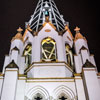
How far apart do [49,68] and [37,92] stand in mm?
2824

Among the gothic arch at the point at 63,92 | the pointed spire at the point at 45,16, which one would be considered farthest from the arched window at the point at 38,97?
the pointed spire at the point at 45,16

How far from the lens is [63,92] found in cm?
1689

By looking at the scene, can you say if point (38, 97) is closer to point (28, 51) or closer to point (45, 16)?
point (28, 51)

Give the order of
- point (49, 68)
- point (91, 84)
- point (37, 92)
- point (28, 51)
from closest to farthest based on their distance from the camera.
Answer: point (91, 84)
point (37, 92)
point (49, 68)
point (28, 51)

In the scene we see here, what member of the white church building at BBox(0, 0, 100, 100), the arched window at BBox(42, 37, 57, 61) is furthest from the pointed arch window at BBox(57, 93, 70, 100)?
the arched window at BBox(42, 37, 57, 61)

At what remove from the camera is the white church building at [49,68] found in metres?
16.1

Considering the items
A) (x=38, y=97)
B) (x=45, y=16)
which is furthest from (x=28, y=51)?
(x=38, y=97)

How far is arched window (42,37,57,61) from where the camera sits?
71.8ft

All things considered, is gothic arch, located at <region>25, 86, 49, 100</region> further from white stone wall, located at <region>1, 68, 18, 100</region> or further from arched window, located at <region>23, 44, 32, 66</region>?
arched window, located at <region>23, 44, 32, 66</region>

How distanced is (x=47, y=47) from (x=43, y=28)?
6.17 feet

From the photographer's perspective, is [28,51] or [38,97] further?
[28,51]

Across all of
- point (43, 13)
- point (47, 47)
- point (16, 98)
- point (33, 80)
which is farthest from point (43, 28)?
point (16, 98)

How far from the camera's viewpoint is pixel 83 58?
63.9 ft

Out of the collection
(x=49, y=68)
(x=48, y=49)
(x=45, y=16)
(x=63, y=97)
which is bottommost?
(x=63, y=97)
